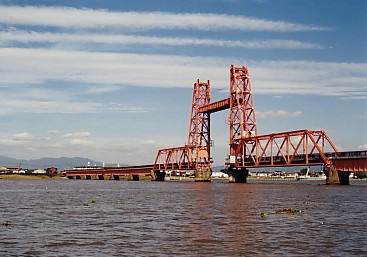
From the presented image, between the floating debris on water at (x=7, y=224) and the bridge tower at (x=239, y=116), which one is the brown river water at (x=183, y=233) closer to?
the floating debris on water at (x=7, y=224)

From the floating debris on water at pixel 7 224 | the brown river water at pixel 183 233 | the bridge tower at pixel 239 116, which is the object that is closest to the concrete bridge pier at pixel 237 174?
the bridge tower at pixel 239 116

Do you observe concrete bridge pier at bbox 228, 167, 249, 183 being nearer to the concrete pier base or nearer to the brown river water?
the concrete pier base

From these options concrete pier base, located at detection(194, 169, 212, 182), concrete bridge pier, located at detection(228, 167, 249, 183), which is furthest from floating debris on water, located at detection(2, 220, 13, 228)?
concrete pier base, located at detection(194, 169, 212, 182)

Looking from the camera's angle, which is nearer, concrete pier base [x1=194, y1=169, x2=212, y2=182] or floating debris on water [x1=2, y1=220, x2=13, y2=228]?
floating debris on water [x1=2, y1=220, x2=13, y2=228]

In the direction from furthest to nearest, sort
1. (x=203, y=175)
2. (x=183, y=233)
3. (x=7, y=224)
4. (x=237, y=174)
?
(x=203, y=175), (x=237, y=174), (x=7, y=224), (x=183, y=233)

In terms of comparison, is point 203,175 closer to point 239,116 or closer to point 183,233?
point 239,116

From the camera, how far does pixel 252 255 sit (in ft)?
82.5

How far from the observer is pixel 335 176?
121938 millimetres

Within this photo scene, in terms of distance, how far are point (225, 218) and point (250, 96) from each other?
11071 cm

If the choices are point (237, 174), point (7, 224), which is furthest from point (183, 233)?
point (237, 174)

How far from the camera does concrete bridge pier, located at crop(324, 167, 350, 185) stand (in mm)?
120269

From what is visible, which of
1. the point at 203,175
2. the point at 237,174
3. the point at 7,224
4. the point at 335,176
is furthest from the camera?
the point at 203,175

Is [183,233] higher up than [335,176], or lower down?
lower down

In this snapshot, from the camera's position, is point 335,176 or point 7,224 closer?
point 7,224
